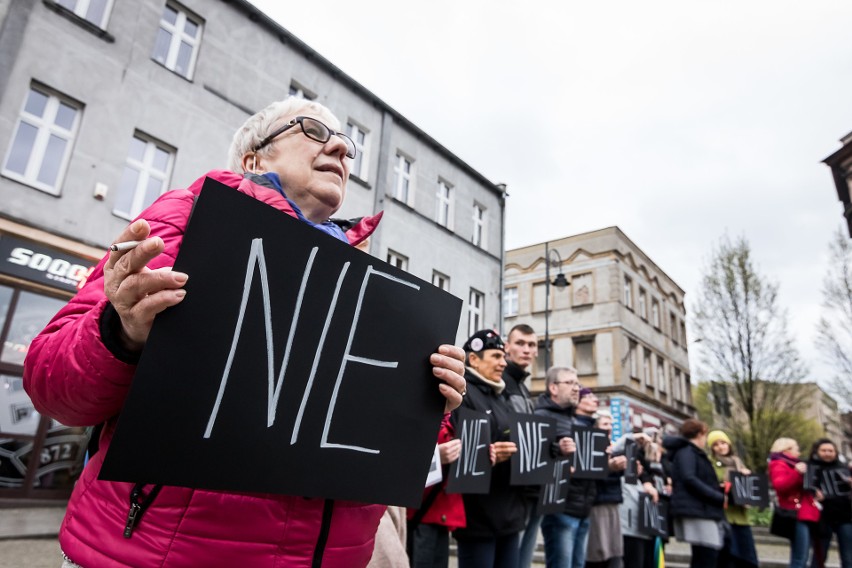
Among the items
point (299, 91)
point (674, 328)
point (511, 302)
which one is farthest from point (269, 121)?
point (674, 328)

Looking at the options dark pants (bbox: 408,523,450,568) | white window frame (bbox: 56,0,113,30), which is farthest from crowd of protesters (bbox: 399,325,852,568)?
white window frame (bbox: 56,0,113,30)

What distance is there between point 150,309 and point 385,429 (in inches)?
24.2

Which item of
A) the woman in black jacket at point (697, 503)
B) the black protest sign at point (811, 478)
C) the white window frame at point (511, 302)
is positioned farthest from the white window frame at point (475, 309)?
the white window frame at point (511, 302)

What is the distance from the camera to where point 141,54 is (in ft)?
A: 33.4

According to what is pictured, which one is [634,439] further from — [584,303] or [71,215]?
[584,303]

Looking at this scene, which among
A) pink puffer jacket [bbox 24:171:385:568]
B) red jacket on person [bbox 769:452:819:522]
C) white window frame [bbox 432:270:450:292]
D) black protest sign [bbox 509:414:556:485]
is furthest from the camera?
white window frame [bbox 432:270:450:292]

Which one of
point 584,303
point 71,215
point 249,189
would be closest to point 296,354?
point 249,189

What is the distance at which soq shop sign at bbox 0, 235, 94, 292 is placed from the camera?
830cm

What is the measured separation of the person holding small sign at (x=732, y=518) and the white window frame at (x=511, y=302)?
24793 millimetres

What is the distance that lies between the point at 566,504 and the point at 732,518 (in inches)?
129

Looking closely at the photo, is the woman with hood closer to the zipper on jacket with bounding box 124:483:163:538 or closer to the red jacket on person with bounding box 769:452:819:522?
the red jacket on person with bounding box 769:452:819:522

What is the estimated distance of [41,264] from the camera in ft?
28.3

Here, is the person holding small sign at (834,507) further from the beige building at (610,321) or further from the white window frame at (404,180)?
the beige building at (610,321)

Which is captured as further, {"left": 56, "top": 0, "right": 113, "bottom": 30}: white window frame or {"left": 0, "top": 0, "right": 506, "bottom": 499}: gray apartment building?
{"left": 56, "top": 0, "right": 113, "bottom": 30}: white window frame
